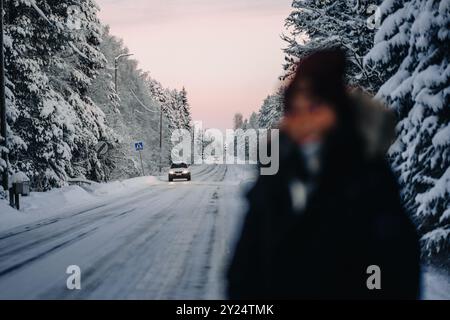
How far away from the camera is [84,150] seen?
24938 mm

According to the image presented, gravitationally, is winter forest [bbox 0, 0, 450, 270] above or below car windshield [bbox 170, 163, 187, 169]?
above

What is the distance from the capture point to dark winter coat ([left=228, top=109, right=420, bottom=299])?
226 cm

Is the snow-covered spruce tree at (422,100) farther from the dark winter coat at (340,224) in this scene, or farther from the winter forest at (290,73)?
the dark winter coat at (340,224)

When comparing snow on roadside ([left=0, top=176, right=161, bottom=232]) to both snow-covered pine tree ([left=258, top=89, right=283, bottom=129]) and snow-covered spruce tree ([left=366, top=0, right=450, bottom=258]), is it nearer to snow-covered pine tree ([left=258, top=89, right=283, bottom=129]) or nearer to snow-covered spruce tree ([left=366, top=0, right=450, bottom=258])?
snow-covered pine tree ([left=258, top=89, right=283, bottom=129])

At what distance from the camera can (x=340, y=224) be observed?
2.31 metres

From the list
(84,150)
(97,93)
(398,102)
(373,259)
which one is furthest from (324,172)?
(97,93)

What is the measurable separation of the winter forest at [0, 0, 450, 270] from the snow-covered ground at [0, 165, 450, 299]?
70.0 inches

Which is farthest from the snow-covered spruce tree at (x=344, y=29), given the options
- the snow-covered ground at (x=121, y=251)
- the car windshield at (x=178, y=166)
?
the car windshield at (x=178, y=166)

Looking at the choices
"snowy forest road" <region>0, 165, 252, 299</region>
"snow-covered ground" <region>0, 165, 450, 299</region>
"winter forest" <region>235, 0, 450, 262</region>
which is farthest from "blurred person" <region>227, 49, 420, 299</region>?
"winter forest" <region>235, 0, 450, 262</region>

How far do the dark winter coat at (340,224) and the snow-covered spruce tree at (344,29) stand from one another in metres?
10.0

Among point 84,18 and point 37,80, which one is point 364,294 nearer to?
point 37,80

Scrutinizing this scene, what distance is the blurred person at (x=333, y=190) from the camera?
2260 millimetres

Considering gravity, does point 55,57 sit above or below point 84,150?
above
